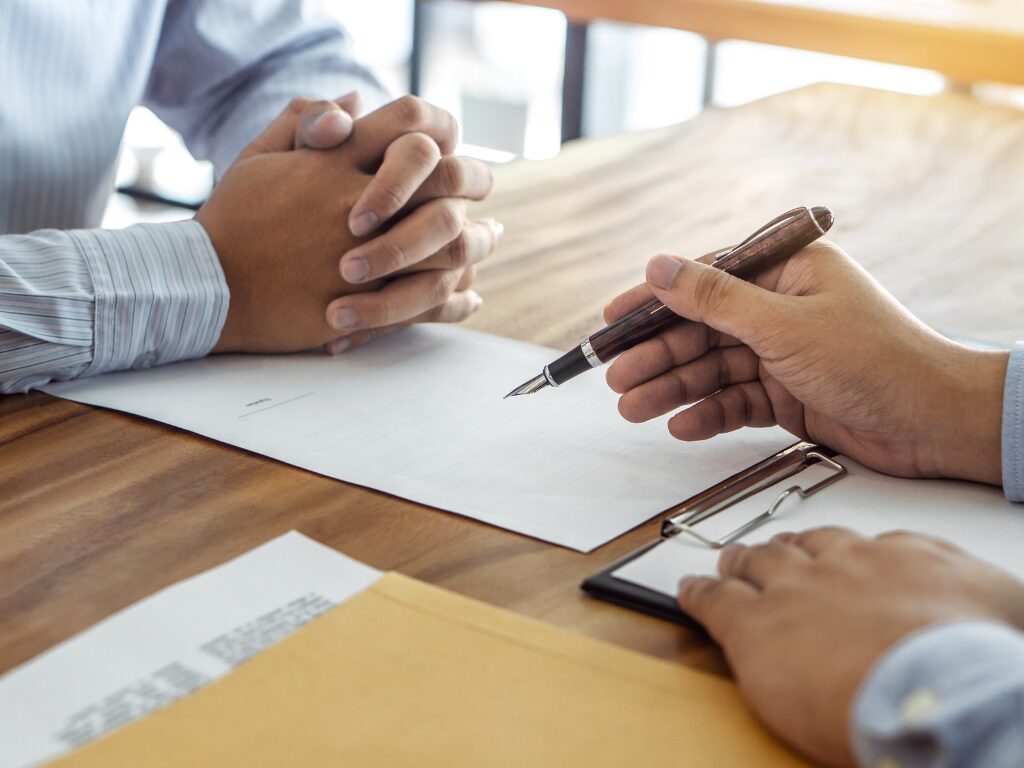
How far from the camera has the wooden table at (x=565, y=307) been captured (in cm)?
58

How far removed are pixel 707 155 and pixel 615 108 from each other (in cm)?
128

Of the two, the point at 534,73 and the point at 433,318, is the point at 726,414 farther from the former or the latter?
the point at 534,73

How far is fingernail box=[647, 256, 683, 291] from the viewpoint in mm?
727

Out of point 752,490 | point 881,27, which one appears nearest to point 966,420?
point 752,490

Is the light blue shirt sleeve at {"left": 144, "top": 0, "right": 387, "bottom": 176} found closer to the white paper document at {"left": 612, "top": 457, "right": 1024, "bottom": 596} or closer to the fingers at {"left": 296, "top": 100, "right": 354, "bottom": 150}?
the fingers at {"left": 296, "top": 100, "right": 354, "bottom": 150}

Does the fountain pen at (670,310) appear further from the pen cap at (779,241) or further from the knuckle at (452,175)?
the knuckle at (452,175)

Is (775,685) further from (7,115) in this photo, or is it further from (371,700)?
(7,115)

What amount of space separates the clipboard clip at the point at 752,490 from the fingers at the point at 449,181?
373mm

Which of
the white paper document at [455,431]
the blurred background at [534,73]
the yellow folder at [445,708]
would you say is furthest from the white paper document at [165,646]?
the blurred background at [534,73]

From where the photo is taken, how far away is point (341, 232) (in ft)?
3.02

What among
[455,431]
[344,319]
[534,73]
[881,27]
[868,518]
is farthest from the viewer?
[534,73]

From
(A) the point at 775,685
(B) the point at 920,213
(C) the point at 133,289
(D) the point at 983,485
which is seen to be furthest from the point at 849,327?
(B) the point at 920,213

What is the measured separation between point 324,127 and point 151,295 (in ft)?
0.65

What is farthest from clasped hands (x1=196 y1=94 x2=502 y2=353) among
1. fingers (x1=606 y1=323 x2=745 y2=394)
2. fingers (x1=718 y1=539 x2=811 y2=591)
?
fingers (x1=718 y1=539 x2=811 y2=591)
